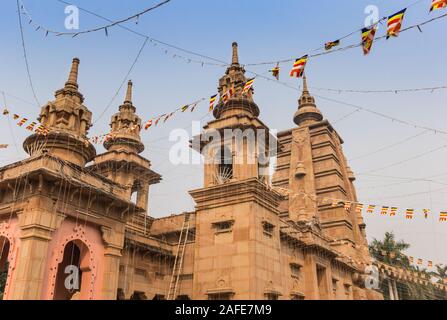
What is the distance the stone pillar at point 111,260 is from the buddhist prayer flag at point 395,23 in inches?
551

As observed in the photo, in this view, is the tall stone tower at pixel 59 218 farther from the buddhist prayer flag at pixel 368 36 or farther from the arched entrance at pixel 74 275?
the buddhist prayer flag at pixel 368 36

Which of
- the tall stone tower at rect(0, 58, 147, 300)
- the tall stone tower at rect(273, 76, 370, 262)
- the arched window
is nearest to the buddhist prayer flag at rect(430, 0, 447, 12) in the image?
the tall stone tower at rect(0, 58, 147, 300)

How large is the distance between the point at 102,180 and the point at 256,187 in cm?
805

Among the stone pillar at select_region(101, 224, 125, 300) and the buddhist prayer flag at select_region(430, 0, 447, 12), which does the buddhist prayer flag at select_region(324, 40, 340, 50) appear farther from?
the stone pillar at select_region(101, 224, 125, 300)

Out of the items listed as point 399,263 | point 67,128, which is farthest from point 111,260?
point 399,263

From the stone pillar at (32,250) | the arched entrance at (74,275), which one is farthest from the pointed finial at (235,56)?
the stone pillar at (32,250)

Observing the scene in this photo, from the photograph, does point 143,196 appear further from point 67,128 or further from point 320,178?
point 320,178

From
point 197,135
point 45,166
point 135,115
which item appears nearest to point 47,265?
point 45,166

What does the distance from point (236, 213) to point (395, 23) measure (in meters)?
12.6

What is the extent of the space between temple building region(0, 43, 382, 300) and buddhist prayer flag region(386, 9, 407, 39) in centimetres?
865

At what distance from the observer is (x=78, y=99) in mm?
21844

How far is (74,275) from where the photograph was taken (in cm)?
1809

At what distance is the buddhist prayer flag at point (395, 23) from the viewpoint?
11.5 metres
